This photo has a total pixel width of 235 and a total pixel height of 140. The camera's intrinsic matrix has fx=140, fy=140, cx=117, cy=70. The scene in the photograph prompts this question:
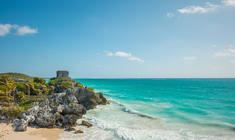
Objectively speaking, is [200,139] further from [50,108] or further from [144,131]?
[50,108]

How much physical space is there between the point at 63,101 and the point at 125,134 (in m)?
15.0

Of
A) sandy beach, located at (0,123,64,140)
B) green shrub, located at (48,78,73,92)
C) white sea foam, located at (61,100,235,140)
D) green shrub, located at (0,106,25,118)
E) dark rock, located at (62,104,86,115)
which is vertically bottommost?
white sea foam, located at (61,100,235,140)

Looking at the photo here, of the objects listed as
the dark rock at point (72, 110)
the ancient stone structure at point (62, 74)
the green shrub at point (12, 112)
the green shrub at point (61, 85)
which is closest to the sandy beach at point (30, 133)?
the green shrub at point (12, 112)

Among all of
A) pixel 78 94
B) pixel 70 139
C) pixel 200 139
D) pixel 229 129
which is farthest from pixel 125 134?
pixel 78 94

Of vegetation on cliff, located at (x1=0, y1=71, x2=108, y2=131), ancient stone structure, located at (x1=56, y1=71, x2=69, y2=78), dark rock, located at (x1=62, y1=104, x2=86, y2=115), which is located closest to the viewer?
vegetation on cliff, located at (x1=0, y1=71, x2=108, y2=131)

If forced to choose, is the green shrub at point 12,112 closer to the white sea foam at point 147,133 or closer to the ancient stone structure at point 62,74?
the white sea foam at point 147,133

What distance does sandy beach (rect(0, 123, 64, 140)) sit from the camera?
13.3 meters

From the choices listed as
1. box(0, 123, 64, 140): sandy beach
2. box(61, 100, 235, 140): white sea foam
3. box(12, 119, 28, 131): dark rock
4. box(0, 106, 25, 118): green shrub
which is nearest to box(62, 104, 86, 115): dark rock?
box(61, 100, 235, 140): white sea foam

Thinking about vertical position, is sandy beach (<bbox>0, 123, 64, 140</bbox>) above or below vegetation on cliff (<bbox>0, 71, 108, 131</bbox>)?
below

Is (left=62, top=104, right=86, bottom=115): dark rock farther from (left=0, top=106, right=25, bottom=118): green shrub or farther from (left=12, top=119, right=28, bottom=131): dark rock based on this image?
(left=12, top=119, right=28, bottom=131): dark rock

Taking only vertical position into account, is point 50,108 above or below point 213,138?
above

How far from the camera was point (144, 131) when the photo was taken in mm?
16328

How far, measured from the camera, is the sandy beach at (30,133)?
43.5 feet

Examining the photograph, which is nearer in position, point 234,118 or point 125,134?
point 125,134
